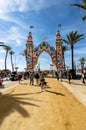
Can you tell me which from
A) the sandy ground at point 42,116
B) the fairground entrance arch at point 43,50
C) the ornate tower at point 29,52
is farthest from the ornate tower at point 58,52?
the sandy ground at point 42,116

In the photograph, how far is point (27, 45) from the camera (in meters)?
53.4

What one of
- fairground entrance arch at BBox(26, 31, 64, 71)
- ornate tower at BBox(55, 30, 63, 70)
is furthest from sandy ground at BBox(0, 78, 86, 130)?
fairground entrance arch at BBox(26, 31, 64, 71)

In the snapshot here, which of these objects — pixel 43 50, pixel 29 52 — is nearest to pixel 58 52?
pixel 43 50

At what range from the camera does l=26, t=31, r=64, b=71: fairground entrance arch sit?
5247 centimetres

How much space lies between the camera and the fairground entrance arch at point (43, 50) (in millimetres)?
52469

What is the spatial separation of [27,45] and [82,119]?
1684 inches

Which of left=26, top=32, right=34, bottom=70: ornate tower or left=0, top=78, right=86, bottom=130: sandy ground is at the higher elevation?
left=26, top=32, right=34, bottom=70: ornate tower

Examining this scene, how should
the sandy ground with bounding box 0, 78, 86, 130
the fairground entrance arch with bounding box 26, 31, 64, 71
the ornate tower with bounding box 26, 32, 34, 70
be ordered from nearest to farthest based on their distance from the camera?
the sandy ground with bounding box 0, 78, 86, 130 → the fairground entrance arch with bounding box 26, 31, 64, 71 → the ornate tower with bounding box 26, 32, 34, 70

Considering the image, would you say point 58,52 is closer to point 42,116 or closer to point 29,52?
point 29,52

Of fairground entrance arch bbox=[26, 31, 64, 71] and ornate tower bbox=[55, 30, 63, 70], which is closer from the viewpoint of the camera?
ornate tower bbox=[55, 30, 63, 70]

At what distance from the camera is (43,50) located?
54250mm

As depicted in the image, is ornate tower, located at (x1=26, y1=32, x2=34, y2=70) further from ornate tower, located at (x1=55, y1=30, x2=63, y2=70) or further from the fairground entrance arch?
ornate tower, located at (x1=55, y1=30, x2=63, y2=70)

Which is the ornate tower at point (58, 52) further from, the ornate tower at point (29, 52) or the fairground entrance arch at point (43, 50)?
the ornate tower at point (29, 52)

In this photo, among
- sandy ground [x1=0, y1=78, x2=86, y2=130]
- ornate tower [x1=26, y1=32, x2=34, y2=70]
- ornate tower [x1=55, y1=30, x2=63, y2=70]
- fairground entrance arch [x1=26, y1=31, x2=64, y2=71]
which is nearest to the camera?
sandy ground [x1=0, y1=78, x2=86, y2=130]
